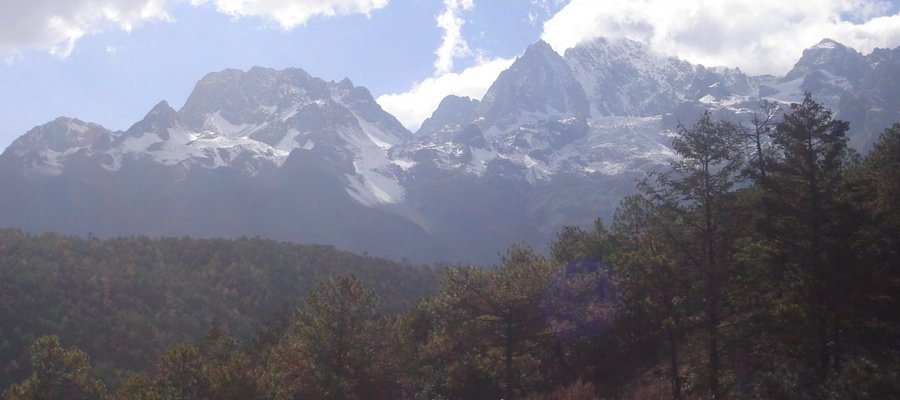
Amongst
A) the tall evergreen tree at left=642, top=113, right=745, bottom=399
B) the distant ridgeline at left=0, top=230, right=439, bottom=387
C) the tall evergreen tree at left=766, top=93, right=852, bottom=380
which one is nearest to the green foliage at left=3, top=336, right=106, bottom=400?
the distant ridgeline at left=0, top=230, right=439, bottom=387

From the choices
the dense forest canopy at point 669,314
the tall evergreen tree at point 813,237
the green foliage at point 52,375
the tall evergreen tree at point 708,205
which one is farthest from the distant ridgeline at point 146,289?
the tall evergreen tree at point 813,237

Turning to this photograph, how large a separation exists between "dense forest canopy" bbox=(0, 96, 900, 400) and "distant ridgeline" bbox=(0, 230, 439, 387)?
22175 millimetres

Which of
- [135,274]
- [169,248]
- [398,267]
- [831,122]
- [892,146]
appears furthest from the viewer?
[398,267]

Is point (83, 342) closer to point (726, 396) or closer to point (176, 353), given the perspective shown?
point (176, 353)

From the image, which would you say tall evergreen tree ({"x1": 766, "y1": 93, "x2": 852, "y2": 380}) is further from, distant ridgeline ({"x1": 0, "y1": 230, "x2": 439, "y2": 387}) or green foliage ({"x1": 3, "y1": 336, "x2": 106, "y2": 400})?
distant ridgeline ({"x1": 0, "y1": 230, "x2": 439, "y2": 387})

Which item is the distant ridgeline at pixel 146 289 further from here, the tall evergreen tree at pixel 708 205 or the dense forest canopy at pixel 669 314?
the tall evergreen tree at pixel 708 205

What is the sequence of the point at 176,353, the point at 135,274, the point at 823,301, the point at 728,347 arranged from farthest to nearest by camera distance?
the point at 135,274
the point at 176,353
the point at 728,347
the point at 823,301

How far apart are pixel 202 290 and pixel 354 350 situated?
92558mm

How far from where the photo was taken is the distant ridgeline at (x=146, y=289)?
85.0 meters

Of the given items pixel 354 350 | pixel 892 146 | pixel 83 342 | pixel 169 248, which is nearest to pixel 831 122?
pixel 892 146

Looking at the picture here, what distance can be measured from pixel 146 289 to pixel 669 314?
99905mm

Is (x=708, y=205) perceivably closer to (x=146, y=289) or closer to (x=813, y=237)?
(x=813, y=237)

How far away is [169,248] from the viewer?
136 m

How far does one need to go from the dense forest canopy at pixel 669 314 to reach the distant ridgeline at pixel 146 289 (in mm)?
22175
